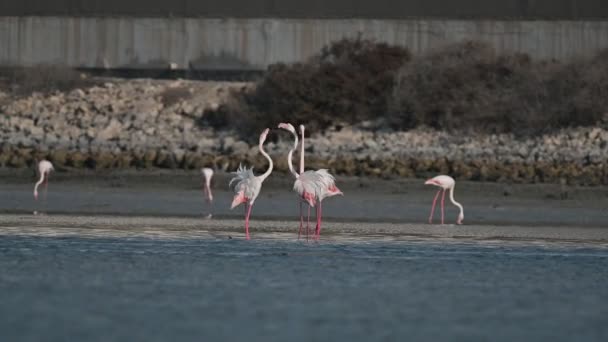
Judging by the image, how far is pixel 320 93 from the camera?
108ft

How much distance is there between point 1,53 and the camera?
37469 millimetres

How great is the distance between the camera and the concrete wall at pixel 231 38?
36000 mm

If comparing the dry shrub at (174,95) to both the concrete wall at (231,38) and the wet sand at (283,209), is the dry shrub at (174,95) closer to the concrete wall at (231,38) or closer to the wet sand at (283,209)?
the concrete wall at (231,38)

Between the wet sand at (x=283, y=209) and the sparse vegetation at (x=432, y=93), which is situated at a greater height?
the sparse vegetation at (x=432, y=93)

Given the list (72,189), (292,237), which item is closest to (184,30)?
(72,189)

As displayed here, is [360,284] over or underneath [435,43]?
underneath

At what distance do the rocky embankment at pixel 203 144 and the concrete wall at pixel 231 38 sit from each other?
3.49 ft

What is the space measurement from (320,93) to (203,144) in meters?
3.66

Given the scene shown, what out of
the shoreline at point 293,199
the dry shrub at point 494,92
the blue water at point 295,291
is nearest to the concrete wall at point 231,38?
the dry shrub at point 494,92

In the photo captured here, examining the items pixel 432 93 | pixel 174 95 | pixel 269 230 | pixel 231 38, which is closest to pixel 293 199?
pixel 269 230

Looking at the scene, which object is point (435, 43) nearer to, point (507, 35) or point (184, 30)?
point (507, 35)

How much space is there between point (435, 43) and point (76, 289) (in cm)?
2605

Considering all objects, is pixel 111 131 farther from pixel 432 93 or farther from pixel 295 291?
pixel 295 291

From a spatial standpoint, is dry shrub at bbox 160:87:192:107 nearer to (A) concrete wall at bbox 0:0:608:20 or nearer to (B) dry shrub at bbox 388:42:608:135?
(A) concrete wall at bbox 0:0:608:20
